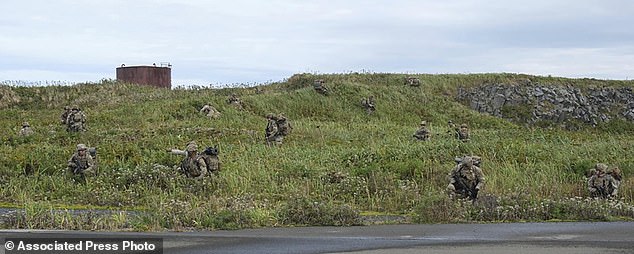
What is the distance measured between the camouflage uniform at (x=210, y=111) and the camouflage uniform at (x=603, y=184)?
18900mm

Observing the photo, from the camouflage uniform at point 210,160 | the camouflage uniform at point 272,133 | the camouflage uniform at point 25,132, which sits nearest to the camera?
the camouflage uniform at point 210,160

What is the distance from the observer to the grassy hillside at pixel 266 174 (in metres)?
10.8

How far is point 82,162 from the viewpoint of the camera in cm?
1542

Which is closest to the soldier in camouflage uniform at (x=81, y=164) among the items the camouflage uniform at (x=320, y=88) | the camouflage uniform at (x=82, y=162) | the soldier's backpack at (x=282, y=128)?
the camouflage uniform at (x=82, y=162)

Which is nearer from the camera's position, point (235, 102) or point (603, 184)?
point (603, 184)

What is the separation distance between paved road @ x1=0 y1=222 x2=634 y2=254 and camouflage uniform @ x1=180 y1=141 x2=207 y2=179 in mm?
5038

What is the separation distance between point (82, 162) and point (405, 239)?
8787 mm

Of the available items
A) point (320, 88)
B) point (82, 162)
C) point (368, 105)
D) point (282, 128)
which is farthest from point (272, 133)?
point (320, 88)

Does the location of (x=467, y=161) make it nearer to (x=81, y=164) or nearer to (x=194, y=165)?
(x=194, y=165)

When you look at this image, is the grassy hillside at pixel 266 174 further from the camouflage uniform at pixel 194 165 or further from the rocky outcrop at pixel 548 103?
the rocky outcrop at pixel 548 103

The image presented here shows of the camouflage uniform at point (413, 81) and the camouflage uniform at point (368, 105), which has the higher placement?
the camouflage uniform at point (413, 81)

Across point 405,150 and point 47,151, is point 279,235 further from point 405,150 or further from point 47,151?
point 47,151

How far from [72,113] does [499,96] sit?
30038 mm

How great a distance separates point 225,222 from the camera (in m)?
10.2
